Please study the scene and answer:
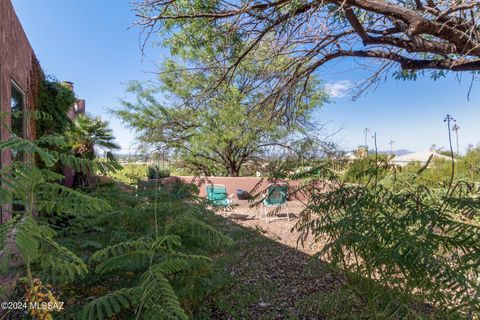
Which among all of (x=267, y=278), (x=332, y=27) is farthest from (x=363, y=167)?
(x=332, y=27)

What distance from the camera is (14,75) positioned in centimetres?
424

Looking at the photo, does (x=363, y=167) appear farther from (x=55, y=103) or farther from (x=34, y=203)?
(x=55, y=103)

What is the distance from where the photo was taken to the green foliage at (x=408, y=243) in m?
1.15

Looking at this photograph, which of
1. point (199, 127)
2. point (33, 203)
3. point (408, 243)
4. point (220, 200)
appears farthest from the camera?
point (199, 127)

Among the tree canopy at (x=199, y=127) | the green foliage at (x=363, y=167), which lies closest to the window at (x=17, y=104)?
the green foliage at (x=363, y=167)

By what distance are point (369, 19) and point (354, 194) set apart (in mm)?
4034

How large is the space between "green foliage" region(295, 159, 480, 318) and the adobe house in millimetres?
2743

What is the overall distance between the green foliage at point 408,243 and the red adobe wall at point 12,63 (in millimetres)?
2442

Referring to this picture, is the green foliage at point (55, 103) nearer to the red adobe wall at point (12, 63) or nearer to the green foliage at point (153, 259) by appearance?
the red adobe wall at point (12, 63)

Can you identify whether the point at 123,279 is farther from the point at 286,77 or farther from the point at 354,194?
the point at 286,77

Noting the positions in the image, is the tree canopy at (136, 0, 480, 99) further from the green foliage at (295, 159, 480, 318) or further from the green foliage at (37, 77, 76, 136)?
the green foliage at (37, 77, 76, 136)

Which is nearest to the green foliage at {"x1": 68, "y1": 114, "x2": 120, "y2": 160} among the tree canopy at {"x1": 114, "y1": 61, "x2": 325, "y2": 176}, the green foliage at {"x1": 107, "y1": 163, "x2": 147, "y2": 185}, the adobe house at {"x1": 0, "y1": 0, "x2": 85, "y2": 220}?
the tree canopy at {"x1": 114, "y1": 61, "x2": 325, "y2": 176}

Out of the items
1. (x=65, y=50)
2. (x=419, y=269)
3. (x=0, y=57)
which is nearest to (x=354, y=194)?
(x=419, y=269)

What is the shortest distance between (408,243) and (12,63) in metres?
4.97
